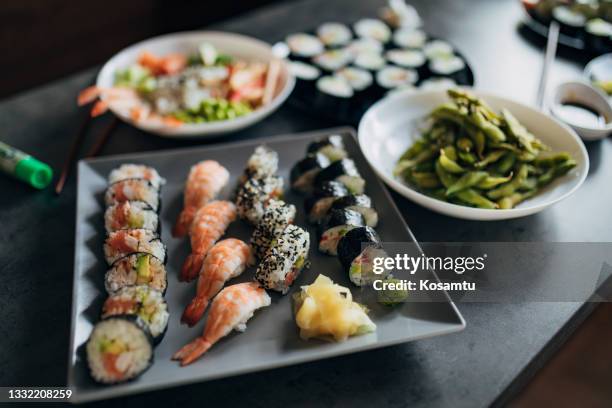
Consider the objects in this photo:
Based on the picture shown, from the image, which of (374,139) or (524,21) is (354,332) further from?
(524,21)

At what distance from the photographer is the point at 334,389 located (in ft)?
4.61

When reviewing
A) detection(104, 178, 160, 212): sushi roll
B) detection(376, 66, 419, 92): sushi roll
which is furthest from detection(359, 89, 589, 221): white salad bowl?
detection(104, 178, 160, 212): sushi roll

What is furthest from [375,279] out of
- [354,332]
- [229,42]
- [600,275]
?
[229,42]

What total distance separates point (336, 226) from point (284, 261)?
200 mm

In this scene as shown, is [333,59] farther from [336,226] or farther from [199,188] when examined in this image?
[336,226]

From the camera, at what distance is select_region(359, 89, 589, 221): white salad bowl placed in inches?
69.6

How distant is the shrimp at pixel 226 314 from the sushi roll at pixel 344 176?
51cm

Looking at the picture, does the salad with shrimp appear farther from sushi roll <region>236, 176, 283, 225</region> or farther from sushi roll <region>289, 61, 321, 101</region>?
sushi roll <region>236, 176, 283, 225</region>

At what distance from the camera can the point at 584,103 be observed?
7.66 feet

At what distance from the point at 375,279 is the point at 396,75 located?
1328mm

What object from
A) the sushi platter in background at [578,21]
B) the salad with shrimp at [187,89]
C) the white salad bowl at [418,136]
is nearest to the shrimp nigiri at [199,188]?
the salad with shrimp at [187,89]

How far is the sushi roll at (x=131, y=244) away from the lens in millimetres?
1603

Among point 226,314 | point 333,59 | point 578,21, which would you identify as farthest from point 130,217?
point 578,21

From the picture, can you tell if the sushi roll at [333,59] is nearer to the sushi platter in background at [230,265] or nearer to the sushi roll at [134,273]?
the sushi platter in background at [230,265]
